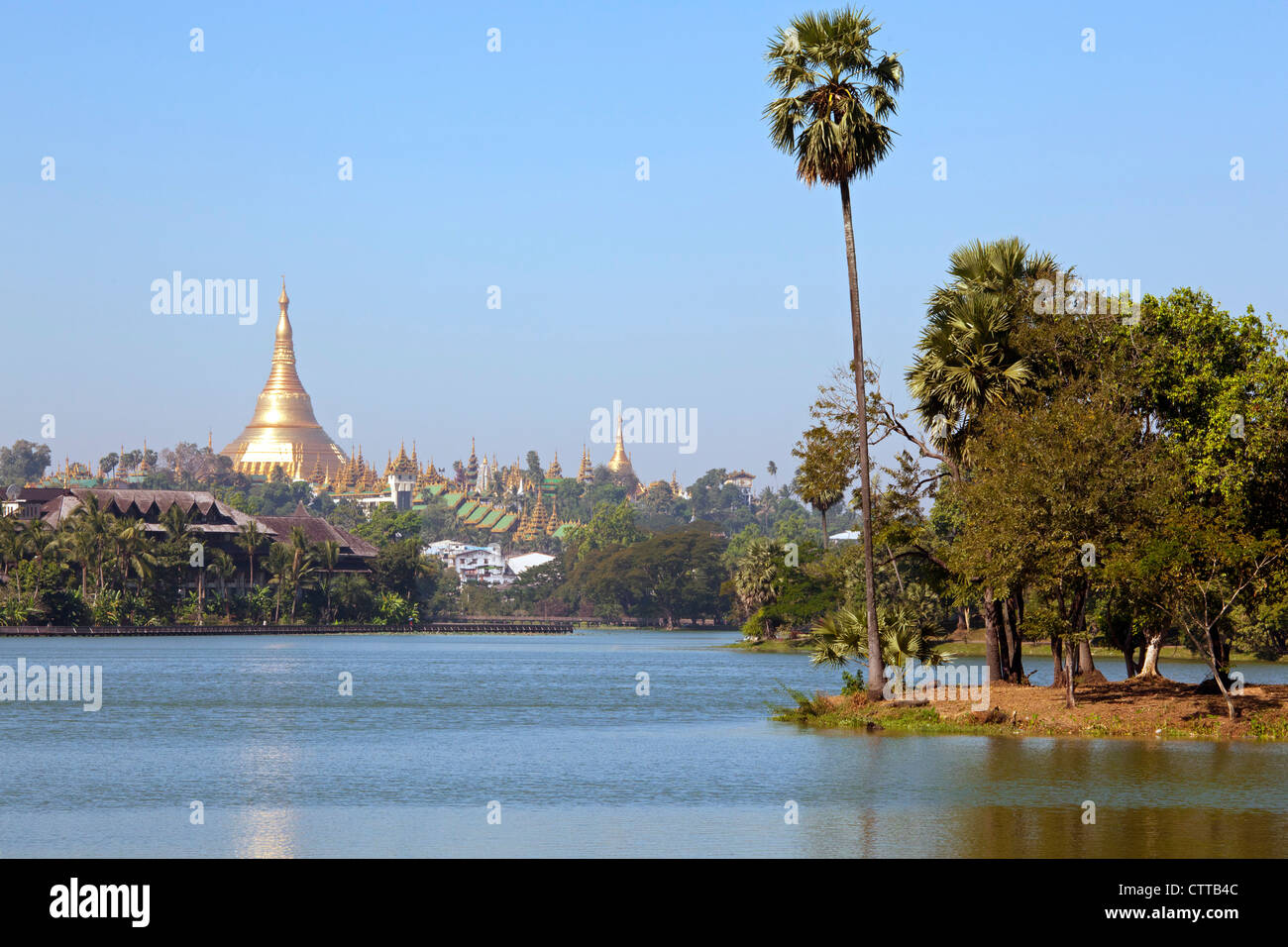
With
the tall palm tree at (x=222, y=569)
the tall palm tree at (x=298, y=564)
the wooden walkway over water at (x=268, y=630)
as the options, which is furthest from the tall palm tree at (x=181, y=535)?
the tall palm tree at (x=298, y=564)

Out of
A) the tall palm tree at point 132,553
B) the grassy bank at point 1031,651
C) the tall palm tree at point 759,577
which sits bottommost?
the grassy bank at point 1031,651

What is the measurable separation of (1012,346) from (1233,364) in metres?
4.97

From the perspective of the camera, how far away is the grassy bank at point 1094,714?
31.9 metres

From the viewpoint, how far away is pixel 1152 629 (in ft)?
122

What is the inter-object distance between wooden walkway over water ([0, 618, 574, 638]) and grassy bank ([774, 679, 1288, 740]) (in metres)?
91.0

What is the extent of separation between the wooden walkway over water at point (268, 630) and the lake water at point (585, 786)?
68.9m

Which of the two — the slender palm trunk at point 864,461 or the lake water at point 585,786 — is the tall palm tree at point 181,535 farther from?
the slender palm trunk at point 864,461

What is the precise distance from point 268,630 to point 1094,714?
350 ft

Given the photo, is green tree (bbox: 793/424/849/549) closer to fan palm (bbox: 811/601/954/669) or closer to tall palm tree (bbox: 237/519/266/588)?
fan palm (bbox: 811/601/954/669)

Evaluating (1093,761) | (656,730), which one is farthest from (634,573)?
(1093,761)

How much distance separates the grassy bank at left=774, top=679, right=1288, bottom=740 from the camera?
31859mm

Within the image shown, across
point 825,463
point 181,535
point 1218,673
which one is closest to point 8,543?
point 181,535

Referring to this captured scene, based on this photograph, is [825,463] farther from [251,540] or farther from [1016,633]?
[251,540]
